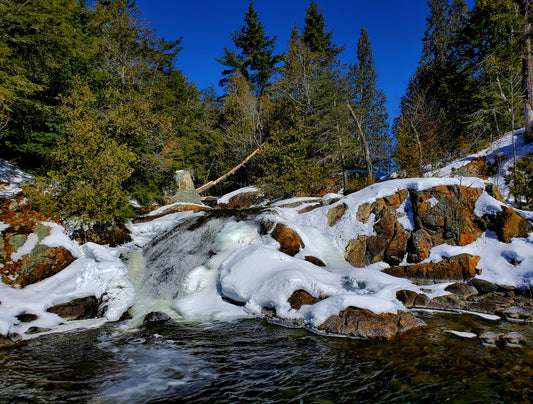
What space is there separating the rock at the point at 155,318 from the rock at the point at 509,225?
11.9 m

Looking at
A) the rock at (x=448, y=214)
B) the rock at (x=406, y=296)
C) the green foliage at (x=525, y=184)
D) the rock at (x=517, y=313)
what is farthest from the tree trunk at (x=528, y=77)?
the rock at (x=406, y=296)

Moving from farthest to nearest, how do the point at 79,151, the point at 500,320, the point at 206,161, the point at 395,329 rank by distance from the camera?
1. the point at 206,161
2. the point at 79,151
3. the point at 500,320
4. the point at 395,329

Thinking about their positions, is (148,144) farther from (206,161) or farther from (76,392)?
(76,392)

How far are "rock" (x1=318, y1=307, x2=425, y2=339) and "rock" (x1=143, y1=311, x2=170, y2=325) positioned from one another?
441cm

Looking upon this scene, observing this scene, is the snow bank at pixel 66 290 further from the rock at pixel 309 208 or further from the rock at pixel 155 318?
the rock at pixel 309 208

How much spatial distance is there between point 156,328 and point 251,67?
3339cm

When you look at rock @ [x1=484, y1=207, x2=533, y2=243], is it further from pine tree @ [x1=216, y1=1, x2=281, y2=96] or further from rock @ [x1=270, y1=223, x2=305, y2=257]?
pine tree @ [x1=216, y1=1, x2=281, y2=96]

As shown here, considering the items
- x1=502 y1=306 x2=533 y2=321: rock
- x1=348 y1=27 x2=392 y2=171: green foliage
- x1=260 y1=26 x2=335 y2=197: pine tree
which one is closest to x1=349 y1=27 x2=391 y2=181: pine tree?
x1=348 y1=27 x2=392 y2=171: green foliage

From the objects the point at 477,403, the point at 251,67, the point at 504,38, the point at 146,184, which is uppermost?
the point at 251,67

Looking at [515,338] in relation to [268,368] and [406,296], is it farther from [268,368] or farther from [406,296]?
[268,368]

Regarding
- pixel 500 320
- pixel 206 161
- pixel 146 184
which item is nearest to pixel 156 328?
pixel 500 320

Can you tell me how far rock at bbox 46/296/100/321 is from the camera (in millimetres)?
8234

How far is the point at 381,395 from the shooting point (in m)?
4.12

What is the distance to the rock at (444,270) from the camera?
10039 mm
